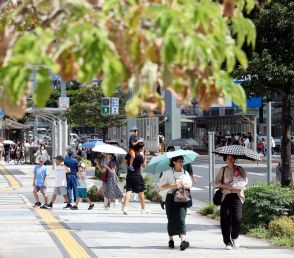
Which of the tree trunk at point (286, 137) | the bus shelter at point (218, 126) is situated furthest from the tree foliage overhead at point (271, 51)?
the bus shelter at point (218, 126)

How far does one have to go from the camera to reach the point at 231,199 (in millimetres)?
13578

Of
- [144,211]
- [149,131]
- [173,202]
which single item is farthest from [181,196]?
[149,131]

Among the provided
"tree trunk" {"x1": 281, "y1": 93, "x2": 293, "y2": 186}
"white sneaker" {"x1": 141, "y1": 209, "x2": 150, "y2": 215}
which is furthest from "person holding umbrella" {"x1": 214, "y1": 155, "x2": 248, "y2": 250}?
"white sneaker" {"x1": 141, "y1": 209, "x2": 150, "y2": 215}

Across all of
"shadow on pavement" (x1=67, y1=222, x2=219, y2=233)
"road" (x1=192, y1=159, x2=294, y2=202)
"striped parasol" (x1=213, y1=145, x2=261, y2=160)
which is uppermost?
"striped parasol" (x1=213, y1=145, x2=261, y2=160)

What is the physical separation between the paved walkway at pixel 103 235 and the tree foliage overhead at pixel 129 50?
7778 millimetres

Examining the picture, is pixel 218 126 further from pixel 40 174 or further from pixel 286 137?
pixel 286 137

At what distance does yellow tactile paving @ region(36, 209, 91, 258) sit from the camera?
12.8 meters

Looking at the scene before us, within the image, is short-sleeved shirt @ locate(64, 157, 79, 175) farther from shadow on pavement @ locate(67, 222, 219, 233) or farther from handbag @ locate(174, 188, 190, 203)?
handbag @ locate(174, 188, 190, 203)

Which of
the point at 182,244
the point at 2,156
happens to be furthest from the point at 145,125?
the point at 182,244

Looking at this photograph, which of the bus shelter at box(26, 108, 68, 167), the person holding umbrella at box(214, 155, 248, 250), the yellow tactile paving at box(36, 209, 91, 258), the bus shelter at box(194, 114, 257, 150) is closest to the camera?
the yellow tactile paving at box(36, 209, 91, 258)

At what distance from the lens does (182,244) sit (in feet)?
43.1

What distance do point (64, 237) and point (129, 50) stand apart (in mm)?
10370

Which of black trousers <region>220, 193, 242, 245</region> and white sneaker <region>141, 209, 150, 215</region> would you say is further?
white sneaker <region>141, 209, 150, 215</region>

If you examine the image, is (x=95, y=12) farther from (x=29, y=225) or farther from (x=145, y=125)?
(x=145, y=125)
